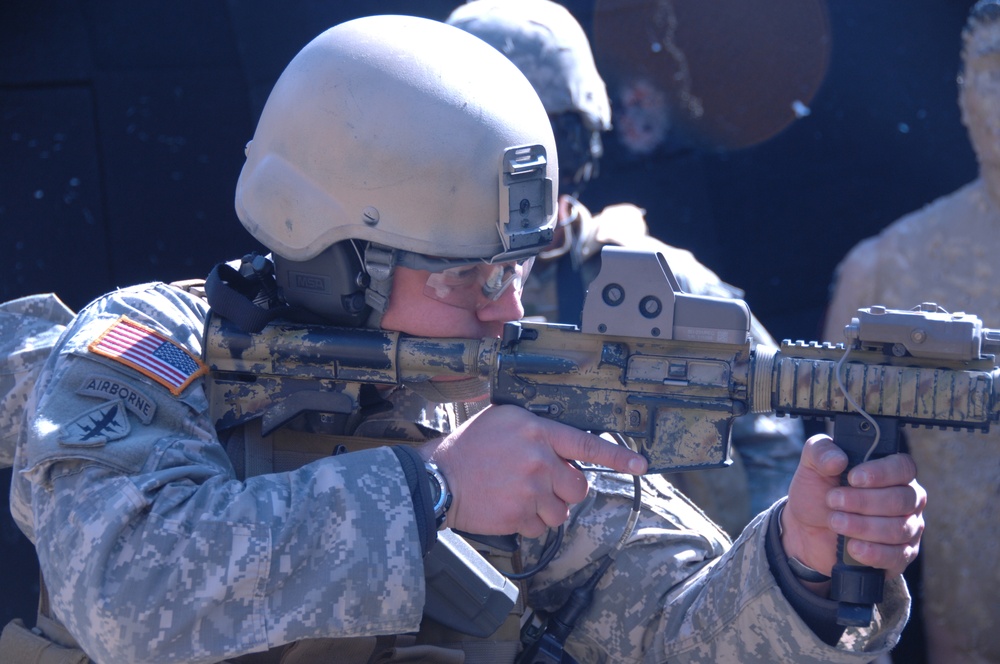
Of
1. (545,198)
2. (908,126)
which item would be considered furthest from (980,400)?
(908,126)

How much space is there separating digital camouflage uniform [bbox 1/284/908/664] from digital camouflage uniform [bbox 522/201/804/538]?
59.5 inches

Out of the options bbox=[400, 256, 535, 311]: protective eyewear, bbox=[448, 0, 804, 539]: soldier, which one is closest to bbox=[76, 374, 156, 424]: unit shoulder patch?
bbox=[400, 256, 535, 311]: protective eyewear

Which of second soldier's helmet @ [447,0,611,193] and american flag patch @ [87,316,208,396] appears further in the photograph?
second soldier's helmet @ [447,0,611,193]

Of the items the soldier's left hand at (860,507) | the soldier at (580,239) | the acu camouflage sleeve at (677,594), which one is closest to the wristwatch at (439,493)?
the acu camouflage sleeve at (677,594)

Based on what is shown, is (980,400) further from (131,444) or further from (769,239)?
(769,239)

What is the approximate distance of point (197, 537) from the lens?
1.49 metres

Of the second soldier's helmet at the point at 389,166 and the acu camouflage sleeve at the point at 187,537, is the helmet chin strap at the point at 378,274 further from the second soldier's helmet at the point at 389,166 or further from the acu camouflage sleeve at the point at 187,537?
the acu camouflage sleeve at the point at 187,537

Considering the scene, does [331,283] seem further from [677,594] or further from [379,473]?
[677,594]

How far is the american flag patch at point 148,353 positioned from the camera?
64.4 inches

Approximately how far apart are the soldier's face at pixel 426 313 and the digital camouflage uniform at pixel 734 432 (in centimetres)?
141

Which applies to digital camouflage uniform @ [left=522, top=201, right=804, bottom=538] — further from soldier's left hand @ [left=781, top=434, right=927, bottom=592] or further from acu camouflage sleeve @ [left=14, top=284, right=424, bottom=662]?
acu camouflage sleeve @ [left=14, top=284, right=424, bottom=662]

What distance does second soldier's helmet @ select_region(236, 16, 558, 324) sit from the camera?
1.75 meters

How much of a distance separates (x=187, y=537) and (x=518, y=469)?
48cm

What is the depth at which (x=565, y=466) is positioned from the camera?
169 centimetres
